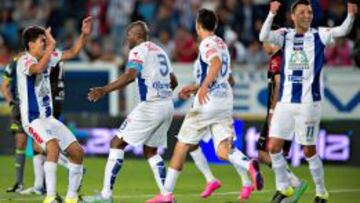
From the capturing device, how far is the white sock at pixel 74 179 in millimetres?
13430

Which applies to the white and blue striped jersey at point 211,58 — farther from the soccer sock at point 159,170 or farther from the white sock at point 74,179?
the white sock at point 74,179

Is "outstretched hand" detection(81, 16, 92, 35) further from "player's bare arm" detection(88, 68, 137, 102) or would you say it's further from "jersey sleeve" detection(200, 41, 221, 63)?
"jersey sleeve" detection(200, 41, 221, 63)

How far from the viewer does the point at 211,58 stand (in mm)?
13430

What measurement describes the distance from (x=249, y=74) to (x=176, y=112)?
66.2 inches

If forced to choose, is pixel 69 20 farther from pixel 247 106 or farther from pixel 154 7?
pixel 247 106

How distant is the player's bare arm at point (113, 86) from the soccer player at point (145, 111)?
16 centimetres

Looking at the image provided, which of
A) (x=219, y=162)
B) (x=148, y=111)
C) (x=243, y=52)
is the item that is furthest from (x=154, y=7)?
(x=148, y=111)

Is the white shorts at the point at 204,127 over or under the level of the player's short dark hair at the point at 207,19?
under

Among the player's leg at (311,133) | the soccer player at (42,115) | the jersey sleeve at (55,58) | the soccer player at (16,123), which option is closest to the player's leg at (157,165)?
the soccer player at (42,115)

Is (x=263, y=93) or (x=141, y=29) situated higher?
(x=141, y=29)

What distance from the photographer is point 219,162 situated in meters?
20.2

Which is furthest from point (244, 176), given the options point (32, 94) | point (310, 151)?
point (32, 94)

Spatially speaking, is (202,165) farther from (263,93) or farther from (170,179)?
(263,93)

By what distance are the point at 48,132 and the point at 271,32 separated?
9.38ft
